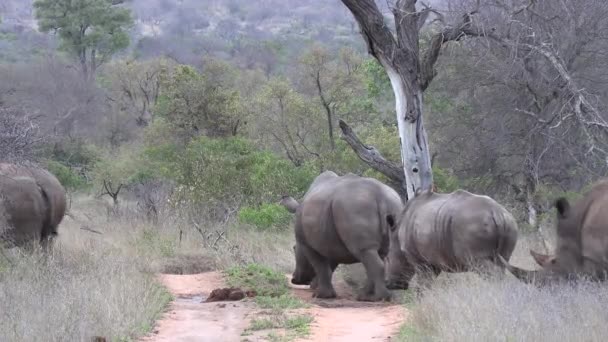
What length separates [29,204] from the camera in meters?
13.5

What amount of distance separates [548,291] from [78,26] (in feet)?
147

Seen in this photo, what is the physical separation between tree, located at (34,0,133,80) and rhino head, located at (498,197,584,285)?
42.0m

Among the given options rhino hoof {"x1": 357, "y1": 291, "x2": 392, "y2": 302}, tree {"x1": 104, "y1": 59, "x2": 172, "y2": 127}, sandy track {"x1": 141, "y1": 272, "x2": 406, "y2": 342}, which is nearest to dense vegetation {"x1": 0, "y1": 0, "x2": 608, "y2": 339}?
sandy track {"x1": 141, "y1": 272, "x2": 406, "y2": 342}

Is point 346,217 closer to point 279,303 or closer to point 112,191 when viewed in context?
point 279,303

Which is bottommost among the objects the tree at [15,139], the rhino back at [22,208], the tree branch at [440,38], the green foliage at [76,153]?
the green foliage at [76,153]

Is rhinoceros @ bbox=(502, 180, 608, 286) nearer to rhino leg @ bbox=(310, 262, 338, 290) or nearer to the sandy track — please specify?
the sandy track

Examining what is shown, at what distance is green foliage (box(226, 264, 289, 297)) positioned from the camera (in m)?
12.8

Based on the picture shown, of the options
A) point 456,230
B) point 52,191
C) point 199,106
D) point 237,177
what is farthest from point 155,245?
point 199,106

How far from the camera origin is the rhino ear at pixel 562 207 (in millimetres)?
9570

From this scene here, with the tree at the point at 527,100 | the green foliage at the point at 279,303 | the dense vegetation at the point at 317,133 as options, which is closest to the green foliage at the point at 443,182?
the dense vegetation at the point at 317,133

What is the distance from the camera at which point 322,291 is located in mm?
13102

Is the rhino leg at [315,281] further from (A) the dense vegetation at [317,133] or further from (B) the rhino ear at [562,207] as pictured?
(B) the rhino ear at [562,207]

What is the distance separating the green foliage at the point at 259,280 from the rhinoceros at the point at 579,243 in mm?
3805

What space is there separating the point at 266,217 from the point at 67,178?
9396 millimetres
